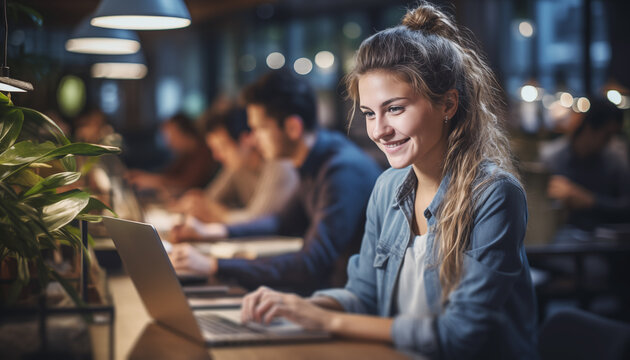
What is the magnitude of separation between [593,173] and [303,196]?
7.92 ft

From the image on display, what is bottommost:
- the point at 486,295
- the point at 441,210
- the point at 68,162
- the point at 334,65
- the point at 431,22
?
the point at 486,295

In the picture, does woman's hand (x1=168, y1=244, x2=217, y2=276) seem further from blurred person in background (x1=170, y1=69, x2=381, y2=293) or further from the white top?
the white top

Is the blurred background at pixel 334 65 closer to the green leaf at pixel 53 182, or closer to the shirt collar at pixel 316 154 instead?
the shirt collar at pixel 316 154

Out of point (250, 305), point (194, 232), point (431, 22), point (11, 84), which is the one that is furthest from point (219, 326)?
point (194, 232)

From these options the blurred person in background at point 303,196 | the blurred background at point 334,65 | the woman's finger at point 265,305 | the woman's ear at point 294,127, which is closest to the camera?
the woman's finger at point 265,305

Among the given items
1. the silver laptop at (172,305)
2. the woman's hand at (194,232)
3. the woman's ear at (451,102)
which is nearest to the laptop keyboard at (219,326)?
the silver laptop at (172,305)

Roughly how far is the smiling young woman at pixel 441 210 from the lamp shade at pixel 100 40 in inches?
93.6

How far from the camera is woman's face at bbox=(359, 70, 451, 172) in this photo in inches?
58.9

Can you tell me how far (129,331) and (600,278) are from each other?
9.93ft

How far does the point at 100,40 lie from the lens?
384 cm

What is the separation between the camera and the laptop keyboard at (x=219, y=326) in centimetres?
154

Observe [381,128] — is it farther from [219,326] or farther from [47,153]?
[47,153]

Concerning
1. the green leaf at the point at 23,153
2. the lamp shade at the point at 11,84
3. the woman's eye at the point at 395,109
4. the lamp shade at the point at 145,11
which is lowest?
the green leaf at the point at 23,153

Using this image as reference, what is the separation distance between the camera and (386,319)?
1.50 metres
